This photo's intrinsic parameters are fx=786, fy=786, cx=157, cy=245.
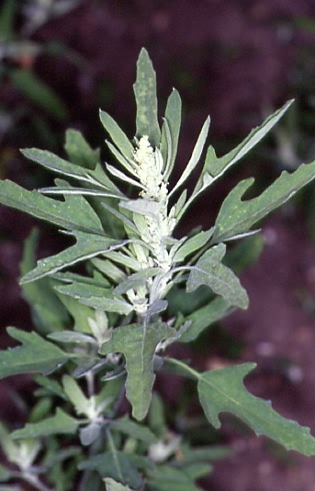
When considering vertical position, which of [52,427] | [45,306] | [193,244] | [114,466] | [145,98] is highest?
[145,98]

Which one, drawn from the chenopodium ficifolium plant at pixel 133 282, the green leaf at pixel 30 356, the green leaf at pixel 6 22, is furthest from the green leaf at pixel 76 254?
the green leaf at pixel 6 22

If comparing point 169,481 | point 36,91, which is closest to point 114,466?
point 169,481

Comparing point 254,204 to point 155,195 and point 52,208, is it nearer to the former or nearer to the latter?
point 155,195

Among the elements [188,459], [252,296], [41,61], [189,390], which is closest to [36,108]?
[41,61]

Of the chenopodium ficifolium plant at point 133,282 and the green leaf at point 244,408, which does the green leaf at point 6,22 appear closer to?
the chenopodium ficifolium plant at point 133,282

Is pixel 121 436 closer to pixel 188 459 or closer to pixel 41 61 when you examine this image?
pixel 188 459

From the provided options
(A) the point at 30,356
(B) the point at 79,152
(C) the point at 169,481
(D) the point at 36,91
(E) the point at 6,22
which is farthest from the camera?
(D) the point at 36,91
